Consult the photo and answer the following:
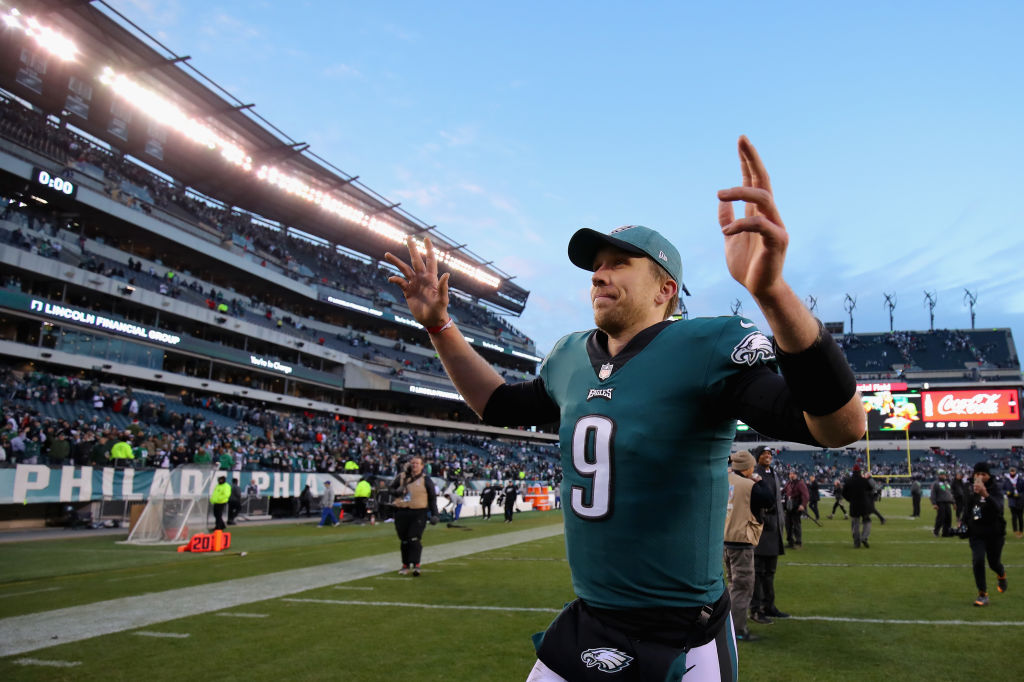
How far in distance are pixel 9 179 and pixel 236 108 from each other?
39.0 ft

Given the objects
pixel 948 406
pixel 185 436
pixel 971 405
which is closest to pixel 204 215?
pixel 185 436

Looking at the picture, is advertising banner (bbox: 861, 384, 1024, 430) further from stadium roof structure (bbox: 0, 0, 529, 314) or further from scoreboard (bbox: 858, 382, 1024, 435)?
stadium roof structure (bbox: 0, 0, 529, 314)

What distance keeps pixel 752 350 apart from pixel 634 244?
544mm

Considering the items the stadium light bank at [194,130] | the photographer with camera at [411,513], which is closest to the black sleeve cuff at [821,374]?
the photographer with camera at [411,513]

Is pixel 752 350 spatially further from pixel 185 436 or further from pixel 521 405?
pixel 185 436

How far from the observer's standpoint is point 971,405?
54.9 meters

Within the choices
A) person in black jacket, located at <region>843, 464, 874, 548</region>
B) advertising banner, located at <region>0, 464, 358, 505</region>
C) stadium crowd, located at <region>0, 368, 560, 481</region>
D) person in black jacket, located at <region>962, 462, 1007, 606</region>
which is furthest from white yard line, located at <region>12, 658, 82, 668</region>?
stadium crowd, located at <region>0, 368, 560, 481</region>

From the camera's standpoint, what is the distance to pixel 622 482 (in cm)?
187

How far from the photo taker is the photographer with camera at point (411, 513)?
11.3m

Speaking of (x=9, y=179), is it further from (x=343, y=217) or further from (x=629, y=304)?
(x=629, y=304)

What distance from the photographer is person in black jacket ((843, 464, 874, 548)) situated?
49.3ft

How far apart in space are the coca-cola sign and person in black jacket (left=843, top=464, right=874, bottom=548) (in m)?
46.5

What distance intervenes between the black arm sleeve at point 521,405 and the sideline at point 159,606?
19.3ft

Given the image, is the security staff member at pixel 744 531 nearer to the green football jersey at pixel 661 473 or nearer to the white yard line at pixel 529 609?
the white yard line at pixel 529 609
